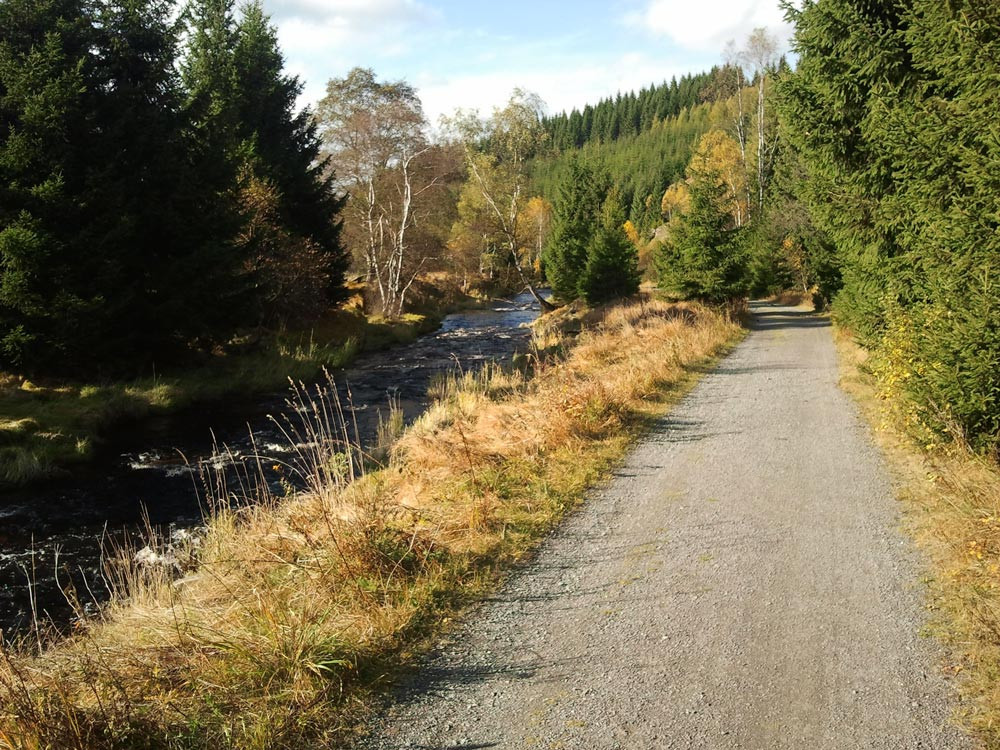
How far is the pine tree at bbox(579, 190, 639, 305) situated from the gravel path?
80.8 ft

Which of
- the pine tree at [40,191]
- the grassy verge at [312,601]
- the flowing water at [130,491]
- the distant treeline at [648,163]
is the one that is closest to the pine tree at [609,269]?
the flowing water at [130,491]

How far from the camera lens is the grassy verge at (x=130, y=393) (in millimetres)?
12008

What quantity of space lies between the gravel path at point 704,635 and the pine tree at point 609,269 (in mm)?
24620

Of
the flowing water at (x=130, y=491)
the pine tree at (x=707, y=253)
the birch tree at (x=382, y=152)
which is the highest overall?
the birch tree at (x=382, y=152)

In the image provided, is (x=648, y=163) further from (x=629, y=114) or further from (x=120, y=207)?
(x=120, y=207)

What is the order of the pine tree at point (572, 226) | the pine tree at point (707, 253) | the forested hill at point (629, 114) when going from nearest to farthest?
the pine tree at point (707, 253) → the pine tree at point (572, 226) → the forested hill at point (629, 114)

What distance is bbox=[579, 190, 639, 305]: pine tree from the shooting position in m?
31.2

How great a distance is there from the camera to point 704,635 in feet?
14.0

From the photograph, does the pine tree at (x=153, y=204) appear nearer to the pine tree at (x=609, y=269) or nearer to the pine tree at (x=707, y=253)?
the pine tree at (x=707, y=253)

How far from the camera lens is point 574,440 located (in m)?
8.50

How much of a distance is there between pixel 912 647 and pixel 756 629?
912mm

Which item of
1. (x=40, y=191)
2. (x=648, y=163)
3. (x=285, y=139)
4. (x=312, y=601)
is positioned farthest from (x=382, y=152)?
(x=648, y=163)

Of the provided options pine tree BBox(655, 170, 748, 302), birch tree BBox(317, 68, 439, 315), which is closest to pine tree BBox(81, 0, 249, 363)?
birch tree BBox(317, 68, 439, 315)

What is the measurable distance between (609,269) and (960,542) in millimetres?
27102
